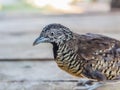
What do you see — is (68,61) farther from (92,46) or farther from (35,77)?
(35,77)

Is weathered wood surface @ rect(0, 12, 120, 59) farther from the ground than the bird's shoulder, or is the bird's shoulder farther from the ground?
the bird's shoulder

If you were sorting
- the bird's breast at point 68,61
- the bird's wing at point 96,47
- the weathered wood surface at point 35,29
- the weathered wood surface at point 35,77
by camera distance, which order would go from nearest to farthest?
the bird's breast at point 68,61
the bird's wing at point 96,47
the weathered wood surface at point 35,77
the weathered wood surface at point 35,29

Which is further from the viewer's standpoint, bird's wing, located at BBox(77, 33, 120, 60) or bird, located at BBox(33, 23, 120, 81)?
bird's wing, located at BBox(77, 33, 120, 60)

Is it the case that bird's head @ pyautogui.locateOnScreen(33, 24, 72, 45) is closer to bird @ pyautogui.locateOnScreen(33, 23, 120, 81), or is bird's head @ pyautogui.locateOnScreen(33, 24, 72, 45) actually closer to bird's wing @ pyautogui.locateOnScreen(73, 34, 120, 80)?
bird @ pyautogui.locateOnScreen(33, 23, 120, 81)

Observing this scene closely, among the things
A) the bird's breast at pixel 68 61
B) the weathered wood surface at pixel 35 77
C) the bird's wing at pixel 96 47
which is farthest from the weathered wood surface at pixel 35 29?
the bird's breast at pixel 68 61

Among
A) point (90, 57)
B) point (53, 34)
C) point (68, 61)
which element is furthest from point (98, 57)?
point (53, 34)

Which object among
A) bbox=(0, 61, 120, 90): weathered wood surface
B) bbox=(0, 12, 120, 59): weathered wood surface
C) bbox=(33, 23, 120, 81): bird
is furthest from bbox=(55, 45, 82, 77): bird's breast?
bbox=(0, 12, 120, 59): weathered wood surface

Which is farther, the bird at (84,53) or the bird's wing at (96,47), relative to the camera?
the bird's wing at (96,47)

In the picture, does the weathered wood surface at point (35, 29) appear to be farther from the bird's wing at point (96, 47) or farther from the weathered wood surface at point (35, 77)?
the bird's wing at point (96, 47)
